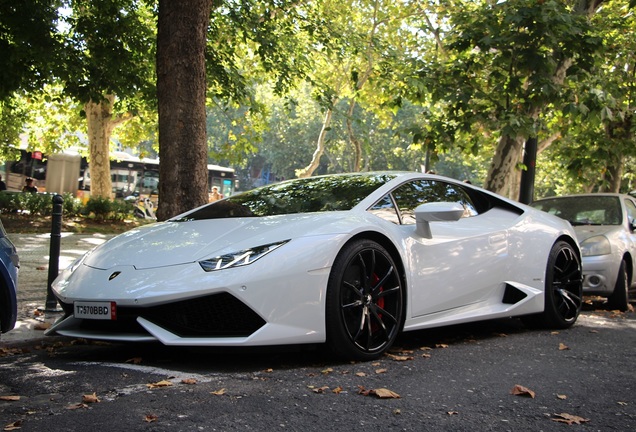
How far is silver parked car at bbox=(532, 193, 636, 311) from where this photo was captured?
9.02 metres

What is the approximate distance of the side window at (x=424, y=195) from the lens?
5.62 metres

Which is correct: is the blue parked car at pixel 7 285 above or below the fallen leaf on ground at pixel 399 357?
above

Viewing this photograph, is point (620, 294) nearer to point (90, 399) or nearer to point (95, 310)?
point (95, 310)

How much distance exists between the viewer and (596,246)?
9.16 meters

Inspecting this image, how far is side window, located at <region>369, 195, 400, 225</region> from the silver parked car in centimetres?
423

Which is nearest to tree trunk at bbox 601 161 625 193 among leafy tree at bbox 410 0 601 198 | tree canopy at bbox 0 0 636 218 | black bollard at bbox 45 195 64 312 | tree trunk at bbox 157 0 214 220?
tree canopy at bbox 0 0 636 218

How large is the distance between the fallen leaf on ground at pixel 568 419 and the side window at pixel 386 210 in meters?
2.03

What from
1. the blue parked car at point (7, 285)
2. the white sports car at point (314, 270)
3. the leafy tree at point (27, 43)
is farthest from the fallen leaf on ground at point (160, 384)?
the leafy tree at point (27, 43)

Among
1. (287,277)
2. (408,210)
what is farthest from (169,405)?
(408,210)

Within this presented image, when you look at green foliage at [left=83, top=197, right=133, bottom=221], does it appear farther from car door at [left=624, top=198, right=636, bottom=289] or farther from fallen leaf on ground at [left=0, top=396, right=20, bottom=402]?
fallen leaf on ground at [left=0, top=396, right=20, bottom=402]

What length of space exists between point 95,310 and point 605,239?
6.62 meters

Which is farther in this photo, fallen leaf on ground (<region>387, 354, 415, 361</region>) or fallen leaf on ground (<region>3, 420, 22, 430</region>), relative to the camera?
fallen leaf on ground (<region>387, 354, 415, 361</region>)

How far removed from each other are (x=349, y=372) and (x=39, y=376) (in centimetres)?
176

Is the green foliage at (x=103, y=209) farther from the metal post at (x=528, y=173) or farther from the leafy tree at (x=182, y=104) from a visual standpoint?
the leafy tree at (x=182, y=104)
